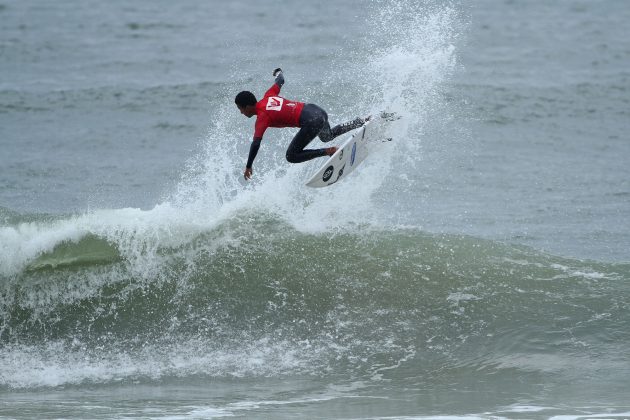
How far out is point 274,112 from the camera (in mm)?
10156

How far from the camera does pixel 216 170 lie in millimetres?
14102

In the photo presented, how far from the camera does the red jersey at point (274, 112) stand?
9977 millimetres

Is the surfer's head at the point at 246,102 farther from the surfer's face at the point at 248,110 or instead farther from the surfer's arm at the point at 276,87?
the surfer's arm at the point at 276,87

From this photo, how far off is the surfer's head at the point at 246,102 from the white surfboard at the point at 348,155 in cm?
116

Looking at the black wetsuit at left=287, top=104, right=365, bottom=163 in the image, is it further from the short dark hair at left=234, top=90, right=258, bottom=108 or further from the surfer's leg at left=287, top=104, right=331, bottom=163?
the short dark hair at left=234, top=90, right=258, bottom=108

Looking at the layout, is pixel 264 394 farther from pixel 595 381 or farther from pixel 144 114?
pixel 144 114

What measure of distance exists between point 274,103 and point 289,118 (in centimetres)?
29

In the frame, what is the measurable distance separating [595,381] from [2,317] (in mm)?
6443

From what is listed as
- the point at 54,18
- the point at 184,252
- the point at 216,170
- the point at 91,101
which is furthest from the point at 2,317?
the point at 54,18

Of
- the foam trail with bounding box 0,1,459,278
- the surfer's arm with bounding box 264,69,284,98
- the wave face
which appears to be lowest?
the wave face

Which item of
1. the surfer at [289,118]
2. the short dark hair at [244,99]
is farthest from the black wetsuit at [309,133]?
the short dark hair at [244,99]

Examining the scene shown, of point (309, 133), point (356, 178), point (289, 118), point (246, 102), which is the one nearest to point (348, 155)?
point (309, 133)

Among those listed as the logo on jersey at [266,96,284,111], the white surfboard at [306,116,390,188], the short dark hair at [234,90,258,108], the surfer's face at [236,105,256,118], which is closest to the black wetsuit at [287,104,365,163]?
the white surfboard at [306,116,390,188]

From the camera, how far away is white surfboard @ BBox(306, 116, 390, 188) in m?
10.7
